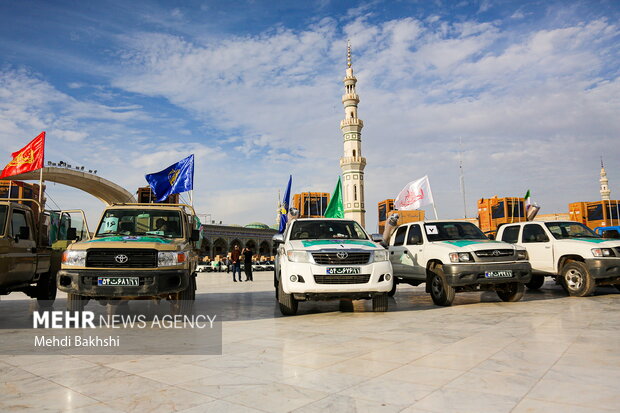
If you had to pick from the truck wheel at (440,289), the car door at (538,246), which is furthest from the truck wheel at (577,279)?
the truck wheel at (440,289)

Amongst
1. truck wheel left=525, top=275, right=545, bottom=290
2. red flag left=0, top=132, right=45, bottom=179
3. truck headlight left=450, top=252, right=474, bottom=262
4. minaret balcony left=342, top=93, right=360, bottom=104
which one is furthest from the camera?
minaret balcony left=342, top=93, right=360, bottom=104

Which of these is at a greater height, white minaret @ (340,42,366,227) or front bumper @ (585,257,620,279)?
white minaret @ (340,42,366,227)

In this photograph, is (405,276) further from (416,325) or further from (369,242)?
(416,325)

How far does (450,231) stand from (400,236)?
134 centimetres

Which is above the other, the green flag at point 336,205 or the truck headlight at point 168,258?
the green flag at point 336,205

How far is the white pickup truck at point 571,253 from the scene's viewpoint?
9038mm

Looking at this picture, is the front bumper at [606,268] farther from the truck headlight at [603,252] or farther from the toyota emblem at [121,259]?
the toyota emblem at [121,259]

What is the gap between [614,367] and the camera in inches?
150

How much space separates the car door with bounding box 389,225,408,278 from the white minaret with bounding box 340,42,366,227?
5840 cm

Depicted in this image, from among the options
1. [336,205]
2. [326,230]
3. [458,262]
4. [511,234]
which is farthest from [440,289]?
[336,205]

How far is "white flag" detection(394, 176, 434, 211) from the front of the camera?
14078 mm

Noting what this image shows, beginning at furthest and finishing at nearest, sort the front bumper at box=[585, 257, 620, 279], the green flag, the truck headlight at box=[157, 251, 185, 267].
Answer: the green flag → the front bumper at box=[585, 257, 620, 279] → the truck headlight at box=[157, 251, 185, 267]

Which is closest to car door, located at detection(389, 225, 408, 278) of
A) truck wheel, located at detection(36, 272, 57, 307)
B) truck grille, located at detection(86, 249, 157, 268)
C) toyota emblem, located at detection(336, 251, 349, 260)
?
toyota emblem, located at detection(336, 251, 349, 260)

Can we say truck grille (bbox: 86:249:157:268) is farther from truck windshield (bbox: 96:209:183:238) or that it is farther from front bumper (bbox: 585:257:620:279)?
front bumper (bbox: 585:257:620:279)
